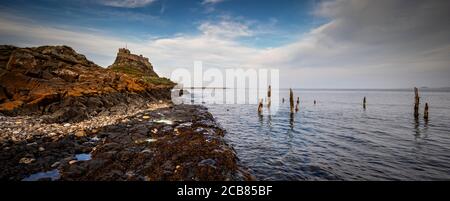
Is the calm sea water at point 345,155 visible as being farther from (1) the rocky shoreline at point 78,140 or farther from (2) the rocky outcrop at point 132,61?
(2) the rocky outcrop at point 132,61

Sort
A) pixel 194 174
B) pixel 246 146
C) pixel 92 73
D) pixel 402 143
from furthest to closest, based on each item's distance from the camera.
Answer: pixel 92 73
pixel 402 143
pixel 246 146
pixel 194 174

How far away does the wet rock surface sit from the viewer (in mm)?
9102

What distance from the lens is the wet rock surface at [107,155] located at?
9102mm

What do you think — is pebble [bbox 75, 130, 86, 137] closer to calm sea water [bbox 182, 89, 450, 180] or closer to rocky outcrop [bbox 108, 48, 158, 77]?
calm sea water [bbox 182, 89, 450, 180]

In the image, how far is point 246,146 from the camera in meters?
17.1

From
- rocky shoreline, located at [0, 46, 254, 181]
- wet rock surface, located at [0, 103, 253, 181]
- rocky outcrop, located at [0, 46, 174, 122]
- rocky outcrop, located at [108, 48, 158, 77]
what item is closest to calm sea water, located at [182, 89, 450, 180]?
rocky shoreline, located at [0, 46, 254, 181]

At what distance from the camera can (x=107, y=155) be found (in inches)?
435

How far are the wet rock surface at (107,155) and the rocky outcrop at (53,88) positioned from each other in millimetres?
5645

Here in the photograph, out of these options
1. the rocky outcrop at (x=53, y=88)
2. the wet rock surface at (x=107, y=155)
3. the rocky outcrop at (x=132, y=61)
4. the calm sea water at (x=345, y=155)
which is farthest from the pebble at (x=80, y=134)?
the rocky outcrop at (x=132, y=61)
